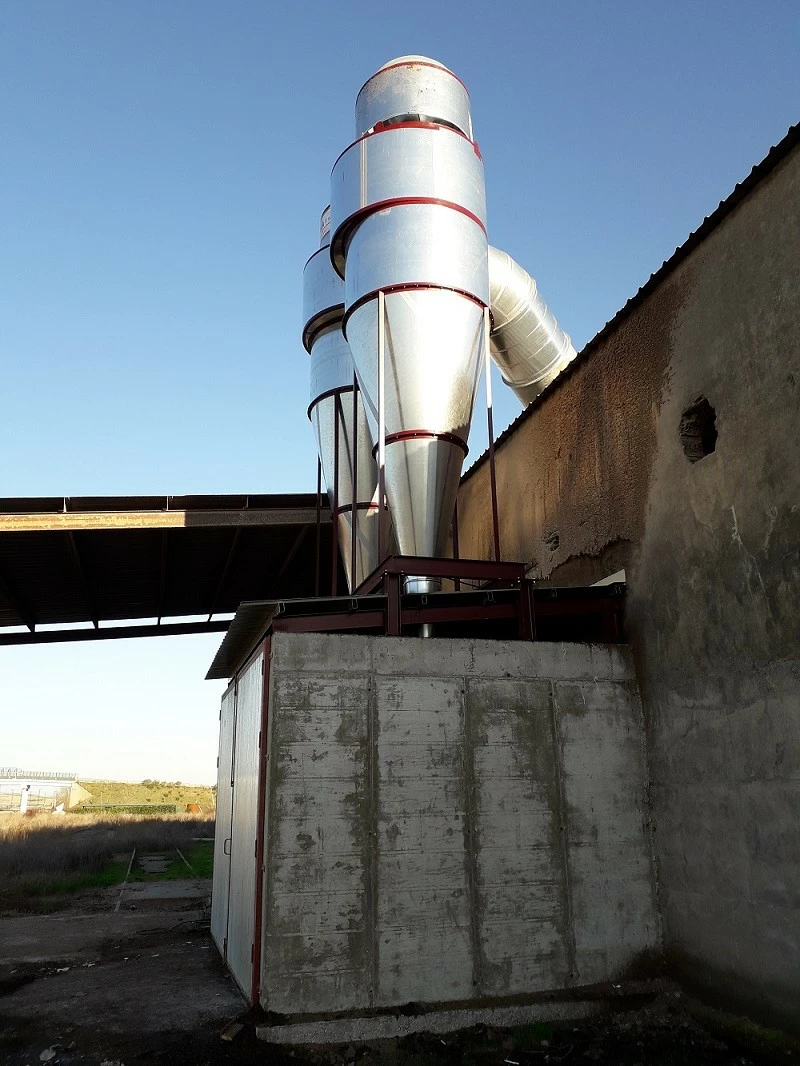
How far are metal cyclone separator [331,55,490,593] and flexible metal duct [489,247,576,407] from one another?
1816 millimetres

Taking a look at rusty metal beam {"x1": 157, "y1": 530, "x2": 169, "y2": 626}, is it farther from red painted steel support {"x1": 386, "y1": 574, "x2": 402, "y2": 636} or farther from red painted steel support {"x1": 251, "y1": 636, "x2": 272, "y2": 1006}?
red painted steel support {"x1": 251, "y1": 636, "x2": 272, "y2": 1006}

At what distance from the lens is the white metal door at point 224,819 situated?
9.65 m

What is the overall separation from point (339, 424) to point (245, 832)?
8599 millimetres

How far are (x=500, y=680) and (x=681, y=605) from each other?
6.56ft

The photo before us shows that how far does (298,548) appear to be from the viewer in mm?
16844

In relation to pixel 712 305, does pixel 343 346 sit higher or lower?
higher

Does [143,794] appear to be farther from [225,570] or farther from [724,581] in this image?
[724,581]

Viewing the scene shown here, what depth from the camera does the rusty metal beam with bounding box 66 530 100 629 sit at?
1463 cm

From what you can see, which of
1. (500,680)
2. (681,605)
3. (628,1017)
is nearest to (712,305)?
(681,605)

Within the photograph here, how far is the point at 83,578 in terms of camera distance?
16.4 metres

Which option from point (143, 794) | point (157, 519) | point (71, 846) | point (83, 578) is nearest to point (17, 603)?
point (83, 578)

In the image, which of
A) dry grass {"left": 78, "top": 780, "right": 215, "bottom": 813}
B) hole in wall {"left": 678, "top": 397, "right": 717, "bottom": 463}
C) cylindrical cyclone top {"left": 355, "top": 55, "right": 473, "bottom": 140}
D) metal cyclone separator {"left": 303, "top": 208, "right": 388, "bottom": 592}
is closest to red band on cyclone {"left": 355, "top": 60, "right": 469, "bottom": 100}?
cylindrical cyclone top {"left": 355, "top": 55, "right": 473, "bottom": 140}

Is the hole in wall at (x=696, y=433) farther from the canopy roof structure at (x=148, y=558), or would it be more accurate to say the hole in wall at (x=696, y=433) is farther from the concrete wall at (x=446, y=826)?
the canopy roof structure at (x=148, y=558)

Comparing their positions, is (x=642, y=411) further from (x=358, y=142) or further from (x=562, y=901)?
(x=358, y=142)
